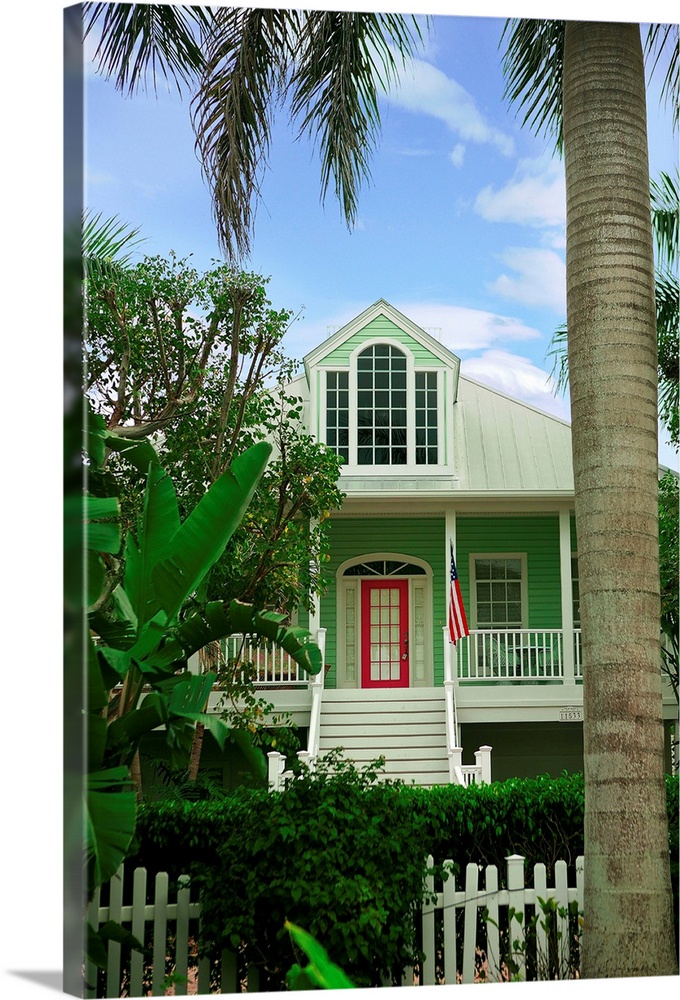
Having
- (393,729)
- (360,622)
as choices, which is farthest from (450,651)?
(360,622)

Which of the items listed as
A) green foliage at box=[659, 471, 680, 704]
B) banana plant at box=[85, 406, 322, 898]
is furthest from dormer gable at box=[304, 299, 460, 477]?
banana plant at box=[85, 406, 322, 898]

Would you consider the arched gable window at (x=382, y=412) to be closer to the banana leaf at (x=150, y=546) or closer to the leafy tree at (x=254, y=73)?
the leafy tree at (x=254, y=73)

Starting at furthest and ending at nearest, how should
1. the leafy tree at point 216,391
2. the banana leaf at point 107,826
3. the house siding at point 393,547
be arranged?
the house siding at point 393,547 → the leafy tree at point 216,391 → the banana leaf at point 107,826

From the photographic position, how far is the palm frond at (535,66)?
4.79 metres

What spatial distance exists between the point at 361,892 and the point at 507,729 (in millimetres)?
6395

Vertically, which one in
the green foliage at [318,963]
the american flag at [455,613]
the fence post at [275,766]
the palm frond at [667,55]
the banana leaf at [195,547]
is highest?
the palm frond at [667,55]

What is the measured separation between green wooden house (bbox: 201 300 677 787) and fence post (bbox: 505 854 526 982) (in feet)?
13.8

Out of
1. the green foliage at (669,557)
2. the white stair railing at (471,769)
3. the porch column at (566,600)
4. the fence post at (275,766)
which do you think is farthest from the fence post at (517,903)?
the porch column at (566,600)

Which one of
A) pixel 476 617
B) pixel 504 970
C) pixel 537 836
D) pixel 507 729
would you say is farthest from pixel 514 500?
pixel 504 970

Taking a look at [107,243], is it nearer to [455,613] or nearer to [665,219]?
[665,219]

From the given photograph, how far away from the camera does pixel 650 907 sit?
366 cm

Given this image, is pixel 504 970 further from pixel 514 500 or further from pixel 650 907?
pixel 514 500

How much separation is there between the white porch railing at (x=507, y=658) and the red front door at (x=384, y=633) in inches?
22.9

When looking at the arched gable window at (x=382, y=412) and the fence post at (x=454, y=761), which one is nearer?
the fence post at (x=454, y=761)
